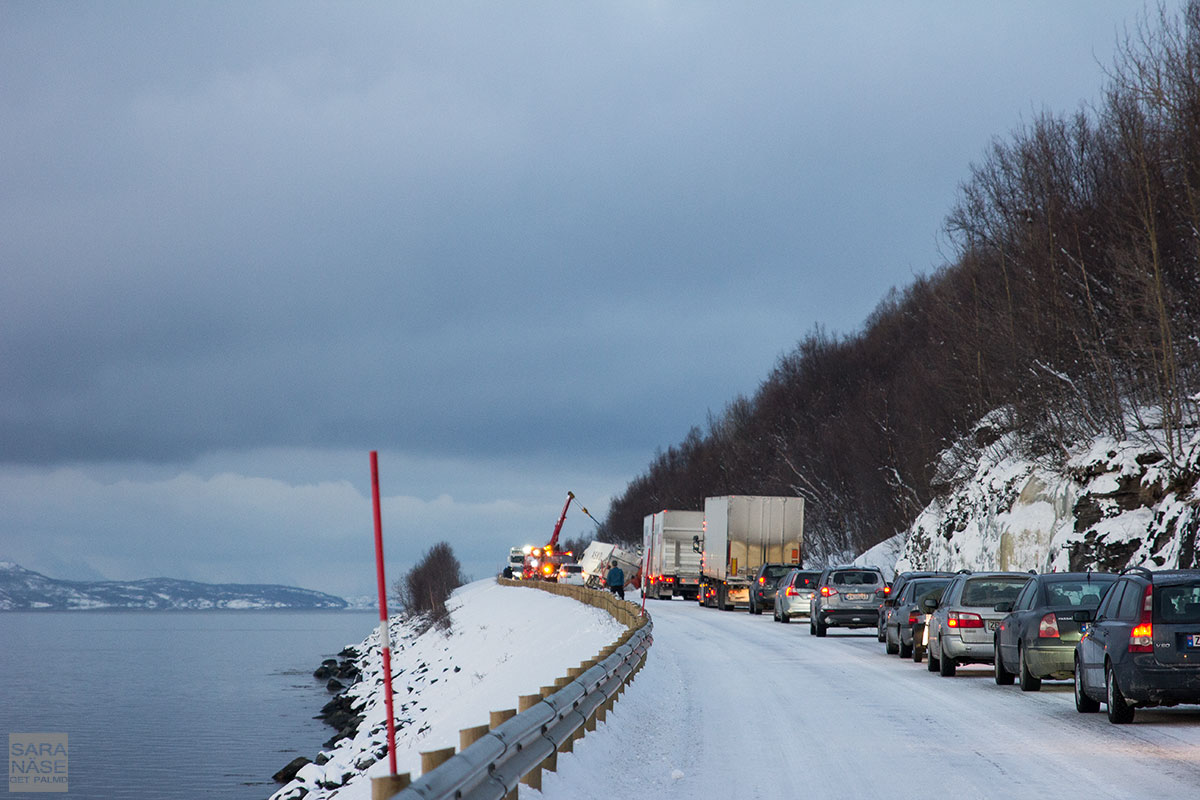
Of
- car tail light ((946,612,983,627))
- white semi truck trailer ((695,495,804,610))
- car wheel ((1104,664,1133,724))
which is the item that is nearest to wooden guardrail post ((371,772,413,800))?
car wheel ((1104,664,1133,724))

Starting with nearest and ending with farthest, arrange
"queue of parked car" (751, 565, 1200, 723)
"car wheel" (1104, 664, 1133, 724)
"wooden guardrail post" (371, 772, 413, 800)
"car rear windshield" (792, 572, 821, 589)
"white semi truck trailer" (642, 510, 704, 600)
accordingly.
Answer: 1. "wooden guardrail post" (371, 772, 413, 800)
2. "queue of parked car" (751, 565, 1200, 723)
3. "car wheel" (1104, 664, 1133, 724)
4. "car rear windshield" (792, 572, 821, 589)
5. "white semi truck trailer" (642, 510, 704, 600)

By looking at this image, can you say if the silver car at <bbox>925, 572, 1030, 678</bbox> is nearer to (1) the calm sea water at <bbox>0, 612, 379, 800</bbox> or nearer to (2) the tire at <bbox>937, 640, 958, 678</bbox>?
(2) the tire at <bbox>937, 640, 958, 678</bbox>

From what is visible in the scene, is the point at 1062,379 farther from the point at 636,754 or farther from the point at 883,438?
the point at 883,438

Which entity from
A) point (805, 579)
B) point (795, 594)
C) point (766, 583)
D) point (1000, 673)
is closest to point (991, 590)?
point (1000, 673)

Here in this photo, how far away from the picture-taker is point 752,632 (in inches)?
1427

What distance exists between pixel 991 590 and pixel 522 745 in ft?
48.2

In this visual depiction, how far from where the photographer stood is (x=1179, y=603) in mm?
13656

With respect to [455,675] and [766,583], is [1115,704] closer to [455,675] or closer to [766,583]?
[455,675]

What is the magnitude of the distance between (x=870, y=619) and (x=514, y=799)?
28.0 metres

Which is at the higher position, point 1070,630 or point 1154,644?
point 1154,644

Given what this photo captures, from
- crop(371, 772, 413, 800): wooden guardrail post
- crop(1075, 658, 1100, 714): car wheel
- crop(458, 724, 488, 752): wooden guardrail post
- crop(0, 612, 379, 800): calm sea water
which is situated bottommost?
crop(0, 612, 379, 800): calm sea water

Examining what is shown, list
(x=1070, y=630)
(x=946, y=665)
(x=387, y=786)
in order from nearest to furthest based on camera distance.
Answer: (x=387, y=786) < (x=1070, y=630) < (x=946, y=665)

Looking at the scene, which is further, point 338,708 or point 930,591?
point 338,708

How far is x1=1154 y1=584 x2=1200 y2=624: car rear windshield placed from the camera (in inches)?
536
